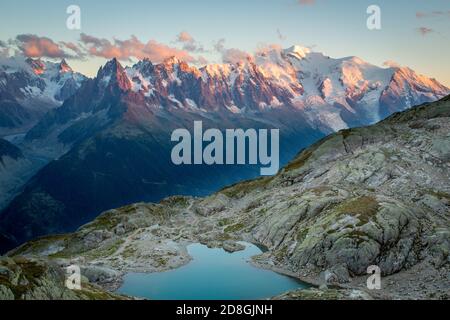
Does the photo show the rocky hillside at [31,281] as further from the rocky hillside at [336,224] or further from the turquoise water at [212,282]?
the rocky hillside at [336,224]

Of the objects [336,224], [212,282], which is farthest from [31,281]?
[336,224]

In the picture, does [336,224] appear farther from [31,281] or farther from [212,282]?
[31,281]

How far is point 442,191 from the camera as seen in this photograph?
384ft

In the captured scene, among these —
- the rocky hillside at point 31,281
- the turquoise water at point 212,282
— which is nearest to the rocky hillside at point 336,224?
the turquoise water at point 212,282

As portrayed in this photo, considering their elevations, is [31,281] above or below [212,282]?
above

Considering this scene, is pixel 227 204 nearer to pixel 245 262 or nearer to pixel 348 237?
pixel 245 262

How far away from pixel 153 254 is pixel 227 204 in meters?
71.0

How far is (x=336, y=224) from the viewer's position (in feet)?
329

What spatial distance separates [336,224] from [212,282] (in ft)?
99.0

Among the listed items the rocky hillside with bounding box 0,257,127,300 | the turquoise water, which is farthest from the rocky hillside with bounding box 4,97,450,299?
the rocky hillside with bounding box 0,257,127,300
